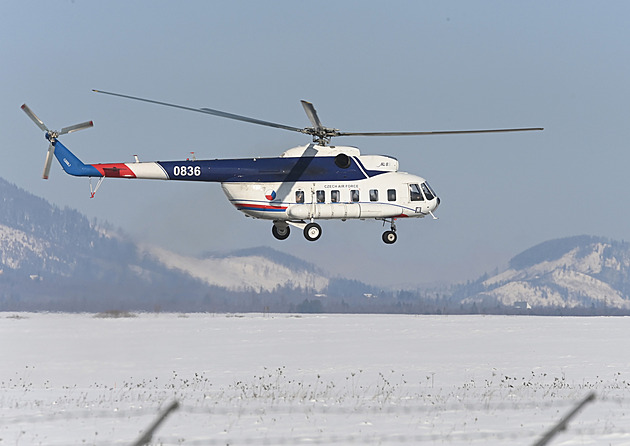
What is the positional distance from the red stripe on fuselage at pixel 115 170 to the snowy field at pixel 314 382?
8058 mm

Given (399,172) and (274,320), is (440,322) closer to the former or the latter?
Answer: (274,320)

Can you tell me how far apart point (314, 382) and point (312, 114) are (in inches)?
410

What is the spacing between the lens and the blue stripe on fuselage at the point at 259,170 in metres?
33.2

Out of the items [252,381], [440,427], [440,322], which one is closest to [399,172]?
[252,381]

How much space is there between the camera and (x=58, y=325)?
225 ft

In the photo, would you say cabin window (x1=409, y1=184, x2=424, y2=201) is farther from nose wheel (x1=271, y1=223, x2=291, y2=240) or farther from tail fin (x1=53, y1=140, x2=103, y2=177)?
tail fin (x1=53, y1=140, x2=103, y2=177)

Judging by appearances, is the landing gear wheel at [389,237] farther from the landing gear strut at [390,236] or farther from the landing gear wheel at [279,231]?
the landing gear wheel at [279,231]

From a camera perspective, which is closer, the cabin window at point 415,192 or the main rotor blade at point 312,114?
the main rotor blade at point 312,114

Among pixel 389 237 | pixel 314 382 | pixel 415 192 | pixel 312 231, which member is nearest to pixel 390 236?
pixel 389 237

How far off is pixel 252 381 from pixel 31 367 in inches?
522

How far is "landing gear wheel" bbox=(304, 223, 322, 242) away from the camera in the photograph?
3403 cm

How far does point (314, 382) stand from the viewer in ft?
110

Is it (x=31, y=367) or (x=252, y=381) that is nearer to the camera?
(x=252, y=381)

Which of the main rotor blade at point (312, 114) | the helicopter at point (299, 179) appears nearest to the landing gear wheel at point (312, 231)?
the helicopter at point (299, 179)
